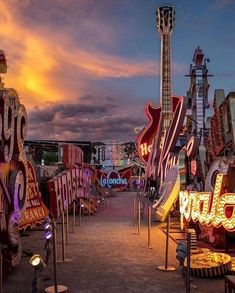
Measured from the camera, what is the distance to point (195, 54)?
56.4m

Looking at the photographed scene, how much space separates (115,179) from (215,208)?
5532 cm

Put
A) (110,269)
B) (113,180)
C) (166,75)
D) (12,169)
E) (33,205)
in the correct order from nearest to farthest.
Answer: (110,269) < (12,169) < (33,205) < (166,75) < (113,180)

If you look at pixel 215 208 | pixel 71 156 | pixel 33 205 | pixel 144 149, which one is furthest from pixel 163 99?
pixel 215 208

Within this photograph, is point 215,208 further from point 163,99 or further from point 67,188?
point 163,99

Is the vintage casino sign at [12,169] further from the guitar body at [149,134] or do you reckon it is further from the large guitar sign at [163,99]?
the guitar body at [149,134]

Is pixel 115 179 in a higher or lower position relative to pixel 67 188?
lower

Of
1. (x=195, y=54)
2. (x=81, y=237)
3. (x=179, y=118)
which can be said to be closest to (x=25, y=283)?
(x=81, y=237)

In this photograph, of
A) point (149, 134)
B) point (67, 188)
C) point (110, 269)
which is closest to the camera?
point (110, 269)

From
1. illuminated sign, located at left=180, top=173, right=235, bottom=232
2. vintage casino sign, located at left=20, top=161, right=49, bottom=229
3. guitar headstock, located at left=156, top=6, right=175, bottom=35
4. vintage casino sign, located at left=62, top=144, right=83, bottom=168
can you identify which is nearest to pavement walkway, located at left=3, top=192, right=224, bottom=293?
vintage casino sign, located at left=20, top=161, right=49, bottom=229

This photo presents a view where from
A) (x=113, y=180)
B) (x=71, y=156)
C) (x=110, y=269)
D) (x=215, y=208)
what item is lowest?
(x=110, y=269)

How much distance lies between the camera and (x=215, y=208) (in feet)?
48.9

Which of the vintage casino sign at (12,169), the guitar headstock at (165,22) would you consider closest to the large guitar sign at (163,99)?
the guitar headstock at (165,22)

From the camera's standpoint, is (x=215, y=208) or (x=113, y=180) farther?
(x=113, y=180)

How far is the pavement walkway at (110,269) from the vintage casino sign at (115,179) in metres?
45.2
